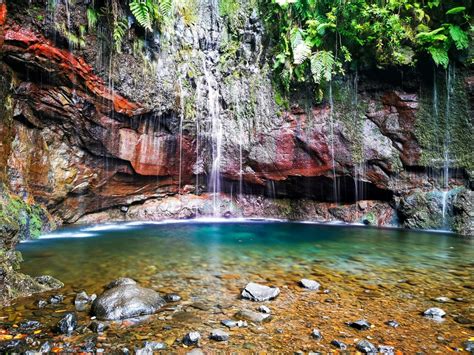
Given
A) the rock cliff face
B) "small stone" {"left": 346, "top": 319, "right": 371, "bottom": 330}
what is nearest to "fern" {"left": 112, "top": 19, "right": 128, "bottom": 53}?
the rock cliff face

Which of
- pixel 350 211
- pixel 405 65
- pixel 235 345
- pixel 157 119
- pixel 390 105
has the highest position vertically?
pixel 405 65

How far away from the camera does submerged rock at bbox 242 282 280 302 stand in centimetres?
418

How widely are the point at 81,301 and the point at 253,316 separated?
6.82 feet

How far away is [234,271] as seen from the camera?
551 cm

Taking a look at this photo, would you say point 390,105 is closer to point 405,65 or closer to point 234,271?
point 405,65

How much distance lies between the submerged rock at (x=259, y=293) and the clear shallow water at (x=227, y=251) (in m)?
1.05

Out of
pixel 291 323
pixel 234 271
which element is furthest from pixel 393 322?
pixel 234 271

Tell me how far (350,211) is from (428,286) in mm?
8105

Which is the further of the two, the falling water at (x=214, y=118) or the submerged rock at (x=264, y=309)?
the falling water at (x=214, y=118)

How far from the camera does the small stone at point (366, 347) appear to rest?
2891 millimetres

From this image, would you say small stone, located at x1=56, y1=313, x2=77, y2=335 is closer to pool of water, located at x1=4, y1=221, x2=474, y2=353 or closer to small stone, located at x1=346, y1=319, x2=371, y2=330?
pool of water, located at x1=4, y1=221, x2=474, y2=353

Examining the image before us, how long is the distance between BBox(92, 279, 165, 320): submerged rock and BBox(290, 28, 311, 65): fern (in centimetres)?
934

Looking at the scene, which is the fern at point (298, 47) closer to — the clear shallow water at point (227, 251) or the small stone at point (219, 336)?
the clear shallow water at point (227, 251)

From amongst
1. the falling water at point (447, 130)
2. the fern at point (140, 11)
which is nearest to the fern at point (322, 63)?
the falling water at point (447, 130)
